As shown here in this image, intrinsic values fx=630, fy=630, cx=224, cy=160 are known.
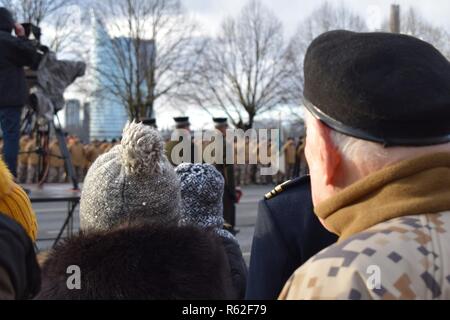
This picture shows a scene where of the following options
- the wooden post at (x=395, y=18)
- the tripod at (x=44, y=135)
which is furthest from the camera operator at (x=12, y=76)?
the wooden post at (x=395, y=18)

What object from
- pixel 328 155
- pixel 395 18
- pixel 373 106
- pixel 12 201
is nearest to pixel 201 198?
pixel 12 201

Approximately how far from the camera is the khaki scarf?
3.94ft

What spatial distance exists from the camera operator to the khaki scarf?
5.05 m

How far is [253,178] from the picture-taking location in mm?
21828

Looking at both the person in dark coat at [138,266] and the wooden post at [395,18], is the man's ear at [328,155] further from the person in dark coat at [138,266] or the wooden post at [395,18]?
the wooden post at [395,18]

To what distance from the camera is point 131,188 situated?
2.12 m

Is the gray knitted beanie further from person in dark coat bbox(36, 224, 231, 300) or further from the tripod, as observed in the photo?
the tripod

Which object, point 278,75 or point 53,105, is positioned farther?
point 278,75

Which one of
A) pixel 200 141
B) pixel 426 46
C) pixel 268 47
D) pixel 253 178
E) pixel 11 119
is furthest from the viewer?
pixel 268 47

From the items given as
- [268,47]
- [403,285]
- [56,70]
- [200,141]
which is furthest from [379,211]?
[268,47]

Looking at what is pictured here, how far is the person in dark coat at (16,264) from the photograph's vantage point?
125 centimetres

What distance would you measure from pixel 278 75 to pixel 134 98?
9426 millimetres

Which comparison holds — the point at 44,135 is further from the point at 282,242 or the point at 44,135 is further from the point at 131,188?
the point at 282,242
